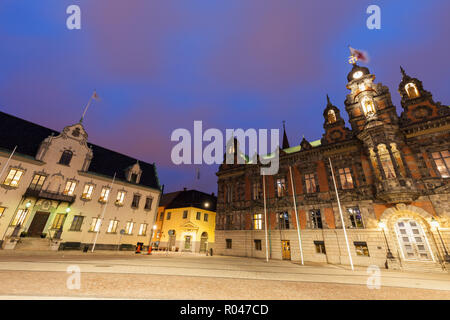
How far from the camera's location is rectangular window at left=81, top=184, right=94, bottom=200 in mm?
26461

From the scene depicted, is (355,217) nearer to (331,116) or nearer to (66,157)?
(331,116)

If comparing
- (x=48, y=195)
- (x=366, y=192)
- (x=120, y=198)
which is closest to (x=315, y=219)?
(x=366, y=192)

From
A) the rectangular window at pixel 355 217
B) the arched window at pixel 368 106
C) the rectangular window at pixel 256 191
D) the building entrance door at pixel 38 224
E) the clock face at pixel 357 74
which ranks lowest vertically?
the building entrance door at pixel 38 224

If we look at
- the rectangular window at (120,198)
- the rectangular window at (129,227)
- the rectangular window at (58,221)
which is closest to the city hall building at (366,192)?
the rectangular window at (129,227)

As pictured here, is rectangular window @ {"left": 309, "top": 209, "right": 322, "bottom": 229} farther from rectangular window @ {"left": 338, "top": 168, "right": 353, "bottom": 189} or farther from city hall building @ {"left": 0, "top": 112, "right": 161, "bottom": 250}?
city hall building @ {"left": 0, "top": 112, "right": 161, "bottom": 250}

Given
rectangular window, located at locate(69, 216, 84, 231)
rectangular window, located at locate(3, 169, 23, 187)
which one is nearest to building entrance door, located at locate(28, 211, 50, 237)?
rectangular window, located at locate(69, 216, 84, 231)

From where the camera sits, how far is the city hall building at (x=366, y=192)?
17688 mm

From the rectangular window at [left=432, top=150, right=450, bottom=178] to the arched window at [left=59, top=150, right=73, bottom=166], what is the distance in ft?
141

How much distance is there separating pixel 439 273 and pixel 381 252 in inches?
151

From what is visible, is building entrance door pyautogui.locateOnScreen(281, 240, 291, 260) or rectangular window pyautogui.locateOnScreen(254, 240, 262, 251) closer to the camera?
building entrance door pyautogui.locateOnScreen(281, 240, 291, 260)

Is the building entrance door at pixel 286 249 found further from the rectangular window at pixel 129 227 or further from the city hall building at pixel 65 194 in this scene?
the rectangular window at pixel 129 227

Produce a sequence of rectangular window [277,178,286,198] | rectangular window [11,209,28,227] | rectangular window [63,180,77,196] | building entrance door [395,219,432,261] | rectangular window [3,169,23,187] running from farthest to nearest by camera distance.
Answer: rectangular window [277,178,286,198] → rectangular window [63,180,77,196] → rectangular window [3,169,23,187] → rectangular window [11,209,28,227] → building entrance door [395,219,432,261]

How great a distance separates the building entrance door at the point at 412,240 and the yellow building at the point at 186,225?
30.9 meters

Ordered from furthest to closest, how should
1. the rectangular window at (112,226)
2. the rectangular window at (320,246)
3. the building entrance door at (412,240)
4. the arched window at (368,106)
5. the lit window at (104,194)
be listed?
1. the lit window at (104,194)
2. the rectangular window at (112,226)
3. the arched window at (368,106)
4. the rectangular window at (320,246)
5. the building entrance door at (412,240)
